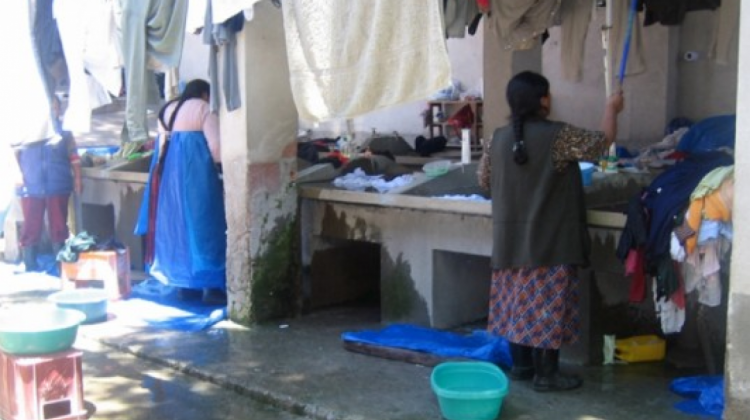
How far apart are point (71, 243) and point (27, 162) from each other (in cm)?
159

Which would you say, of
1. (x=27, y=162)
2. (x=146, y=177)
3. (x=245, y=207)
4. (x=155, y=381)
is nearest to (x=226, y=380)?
(x=155, y=381)

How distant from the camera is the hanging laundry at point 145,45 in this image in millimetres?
7934

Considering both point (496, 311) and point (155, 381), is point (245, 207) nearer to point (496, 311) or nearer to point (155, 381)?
point (155, 381)

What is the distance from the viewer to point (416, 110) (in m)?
14.0

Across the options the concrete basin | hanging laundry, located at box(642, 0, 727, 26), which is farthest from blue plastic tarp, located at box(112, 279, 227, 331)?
hanging laundry, located at box(642, 0, 727, 26)

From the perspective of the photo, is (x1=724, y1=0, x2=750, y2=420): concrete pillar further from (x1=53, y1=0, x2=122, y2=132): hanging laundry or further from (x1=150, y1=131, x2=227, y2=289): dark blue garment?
(x1=53, y1=0, x2=122, y2=132): hanging laundry

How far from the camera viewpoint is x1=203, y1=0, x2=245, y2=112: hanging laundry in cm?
720

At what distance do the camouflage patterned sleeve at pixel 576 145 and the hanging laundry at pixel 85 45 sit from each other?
15.4 feet

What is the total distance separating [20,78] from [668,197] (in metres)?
6.26

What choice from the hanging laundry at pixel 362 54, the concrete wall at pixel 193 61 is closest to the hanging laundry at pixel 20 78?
the hanging laundry at pixel 362 54

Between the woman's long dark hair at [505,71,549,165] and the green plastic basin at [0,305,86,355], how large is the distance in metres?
2.80

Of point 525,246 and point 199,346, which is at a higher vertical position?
point 525,246

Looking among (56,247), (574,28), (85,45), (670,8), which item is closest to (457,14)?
(574,28)

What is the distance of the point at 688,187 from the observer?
5.34 metres
